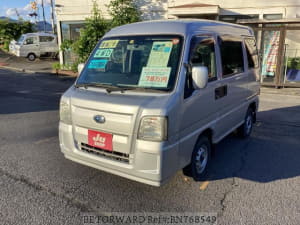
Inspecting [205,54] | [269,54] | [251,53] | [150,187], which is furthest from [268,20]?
[150,187]

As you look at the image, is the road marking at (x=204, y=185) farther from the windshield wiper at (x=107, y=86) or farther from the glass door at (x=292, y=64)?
the glass door at (x=292, y=64)

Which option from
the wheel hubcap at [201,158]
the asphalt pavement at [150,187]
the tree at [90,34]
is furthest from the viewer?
the tree at [90,34]

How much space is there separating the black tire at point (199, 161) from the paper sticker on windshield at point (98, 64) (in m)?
1.67

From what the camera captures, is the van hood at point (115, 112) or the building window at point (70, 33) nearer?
the van hood at point (115, 112)

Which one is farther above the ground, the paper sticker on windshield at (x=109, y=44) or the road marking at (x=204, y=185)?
the paper sticker on windshield at (x=109, y=44)

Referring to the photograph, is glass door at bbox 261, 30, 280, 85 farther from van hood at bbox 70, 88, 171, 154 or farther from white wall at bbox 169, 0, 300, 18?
van hood at bbox 70, 88, 171, 154

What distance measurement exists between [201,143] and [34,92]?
8.21 m

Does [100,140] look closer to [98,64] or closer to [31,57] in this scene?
[98,64]

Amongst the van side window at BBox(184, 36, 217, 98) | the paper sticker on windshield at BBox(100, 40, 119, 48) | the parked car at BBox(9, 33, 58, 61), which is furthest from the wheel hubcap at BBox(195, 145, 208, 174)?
the parked car at BBox(9, 33, 58, 61)

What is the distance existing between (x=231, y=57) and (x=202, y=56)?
1.00 meters

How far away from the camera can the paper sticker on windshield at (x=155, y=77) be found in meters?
3.05

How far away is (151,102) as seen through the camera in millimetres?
2828

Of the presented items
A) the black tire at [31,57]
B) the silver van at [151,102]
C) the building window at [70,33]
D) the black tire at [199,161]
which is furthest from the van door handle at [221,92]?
the black tire at [31,57]

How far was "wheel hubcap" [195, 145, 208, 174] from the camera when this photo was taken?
3.60 metres
